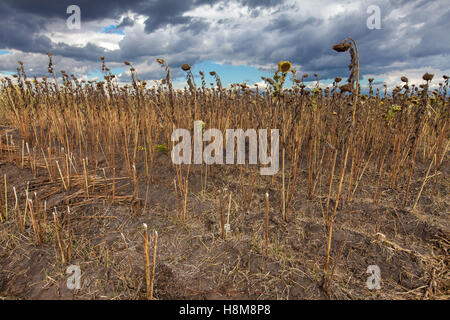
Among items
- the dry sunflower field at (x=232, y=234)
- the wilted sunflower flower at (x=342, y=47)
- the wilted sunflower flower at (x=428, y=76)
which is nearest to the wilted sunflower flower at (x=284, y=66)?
the dry sunflower field at (x=232, y=234)

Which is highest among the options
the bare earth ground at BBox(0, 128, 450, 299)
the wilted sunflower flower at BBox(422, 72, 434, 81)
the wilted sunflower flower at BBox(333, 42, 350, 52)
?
the wilted sunflower flower at BBox(422, 72, 434, 81)

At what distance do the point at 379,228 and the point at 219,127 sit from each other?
2251mm

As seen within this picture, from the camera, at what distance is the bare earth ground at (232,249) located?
4.89 ft

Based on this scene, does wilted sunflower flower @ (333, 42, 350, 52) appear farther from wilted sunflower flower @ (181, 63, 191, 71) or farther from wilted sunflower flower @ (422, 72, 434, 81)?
wilted sunflower flower @ (422, 72, 434, 81)

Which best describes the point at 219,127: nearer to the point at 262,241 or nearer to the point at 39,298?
the point at 262,241

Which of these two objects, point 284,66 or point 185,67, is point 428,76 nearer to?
point 284,66

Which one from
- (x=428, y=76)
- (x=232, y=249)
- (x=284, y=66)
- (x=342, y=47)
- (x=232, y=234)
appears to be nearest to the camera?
(x=342, y=47)

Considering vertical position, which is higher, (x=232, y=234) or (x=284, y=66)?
(x=284, y=66)

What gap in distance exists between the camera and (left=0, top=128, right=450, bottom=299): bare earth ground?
1490mm

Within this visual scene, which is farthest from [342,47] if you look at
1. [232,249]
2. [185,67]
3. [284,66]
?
[232,249]

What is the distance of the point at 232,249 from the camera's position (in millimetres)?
1824

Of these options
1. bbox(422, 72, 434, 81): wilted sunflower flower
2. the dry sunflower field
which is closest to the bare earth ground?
the dry sunflower field

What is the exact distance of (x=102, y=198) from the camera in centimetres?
245
